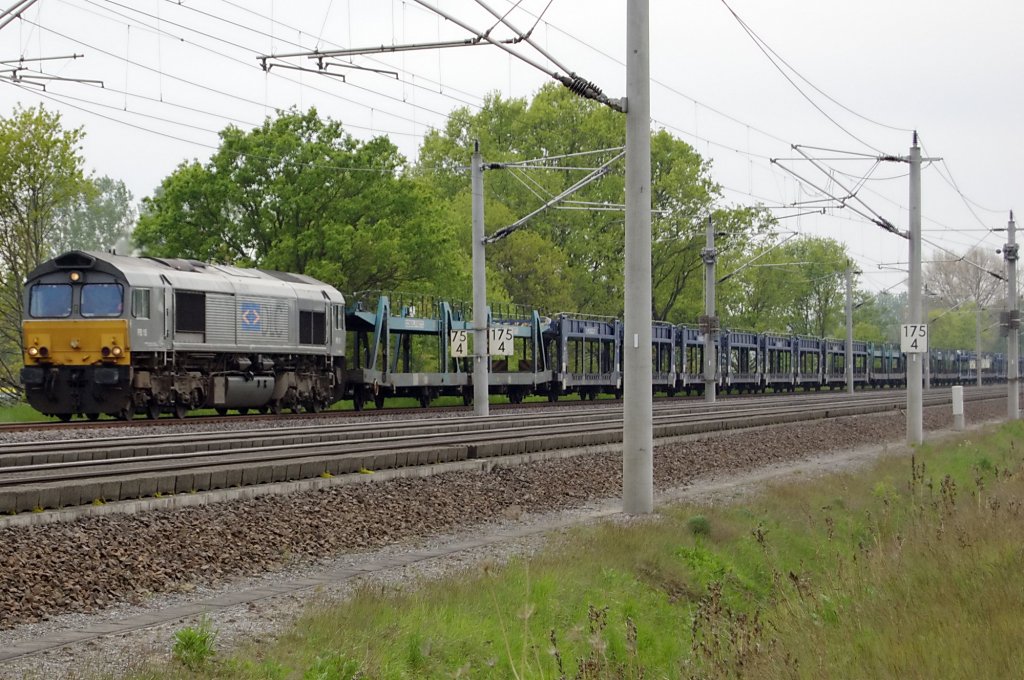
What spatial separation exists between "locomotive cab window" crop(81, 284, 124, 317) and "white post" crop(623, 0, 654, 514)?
49.6 feet

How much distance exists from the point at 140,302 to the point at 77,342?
5.19 feet

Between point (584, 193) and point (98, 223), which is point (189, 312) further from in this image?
point (98, 223)

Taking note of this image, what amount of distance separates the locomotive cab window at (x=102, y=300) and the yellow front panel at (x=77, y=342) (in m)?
0.22

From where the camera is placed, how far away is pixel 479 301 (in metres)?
32.7

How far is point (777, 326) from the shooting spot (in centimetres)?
9000

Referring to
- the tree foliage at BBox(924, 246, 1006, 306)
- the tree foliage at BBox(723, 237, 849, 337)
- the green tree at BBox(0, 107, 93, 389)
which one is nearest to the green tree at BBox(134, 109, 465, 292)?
the green tree at BBox(0, 107, 93, 389)

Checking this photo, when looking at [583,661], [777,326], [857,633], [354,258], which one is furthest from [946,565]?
[777,326]

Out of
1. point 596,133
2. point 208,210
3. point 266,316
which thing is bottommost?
point 266,316

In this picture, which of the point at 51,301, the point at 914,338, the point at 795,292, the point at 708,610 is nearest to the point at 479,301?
the point at 51,301

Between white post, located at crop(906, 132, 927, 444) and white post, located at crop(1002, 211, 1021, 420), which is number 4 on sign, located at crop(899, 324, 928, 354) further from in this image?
white post, located at crop(1002, 211, 1021, 420)

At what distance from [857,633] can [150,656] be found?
4.58 m

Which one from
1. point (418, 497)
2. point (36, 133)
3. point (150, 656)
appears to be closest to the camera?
point (150, 656)

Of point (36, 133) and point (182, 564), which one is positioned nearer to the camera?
point (182, 564)

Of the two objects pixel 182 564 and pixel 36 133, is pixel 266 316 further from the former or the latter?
pixel 182 564
